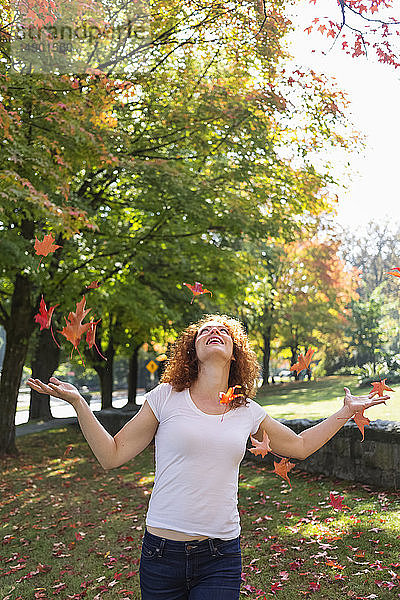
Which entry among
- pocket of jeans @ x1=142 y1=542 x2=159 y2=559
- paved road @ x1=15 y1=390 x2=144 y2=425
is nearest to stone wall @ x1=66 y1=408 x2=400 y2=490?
pocket of jeans @ x1=142 y1=542 x2=159 y2=559

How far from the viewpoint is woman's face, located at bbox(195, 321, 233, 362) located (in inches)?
118

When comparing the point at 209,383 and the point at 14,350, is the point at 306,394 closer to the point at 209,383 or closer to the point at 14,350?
the point at 14,350

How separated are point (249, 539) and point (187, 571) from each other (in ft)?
14.0

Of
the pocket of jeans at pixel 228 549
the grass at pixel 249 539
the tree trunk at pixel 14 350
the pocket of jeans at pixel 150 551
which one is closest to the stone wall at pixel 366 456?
the grass at pixel 249 539

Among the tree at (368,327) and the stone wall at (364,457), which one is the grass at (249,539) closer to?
the stone wall at (364,457)

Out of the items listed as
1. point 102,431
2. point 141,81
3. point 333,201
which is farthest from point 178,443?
point 333,201

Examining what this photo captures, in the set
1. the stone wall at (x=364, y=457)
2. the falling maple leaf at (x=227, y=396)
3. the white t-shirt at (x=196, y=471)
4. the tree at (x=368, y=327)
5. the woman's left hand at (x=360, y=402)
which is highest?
the tree at (x=368, y=327)

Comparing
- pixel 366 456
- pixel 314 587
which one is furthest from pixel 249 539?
pixel 366 456

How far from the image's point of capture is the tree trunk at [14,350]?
13.5 meters

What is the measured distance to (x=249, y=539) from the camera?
21.4ft

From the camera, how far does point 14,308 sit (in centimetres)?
1363

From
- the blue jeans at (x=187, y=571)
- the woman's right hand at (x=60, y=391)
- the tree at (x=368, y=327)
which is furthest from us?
the tree at (x=368, y=327)

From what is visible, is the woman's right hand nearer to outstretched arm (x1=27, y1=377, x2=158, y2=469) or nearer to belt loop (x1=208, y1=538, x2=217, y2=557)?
outstretched arm (x1=27, y1=377, x2=158, y2=469)

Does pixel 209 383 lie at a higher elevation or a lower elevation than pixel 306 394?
higher
